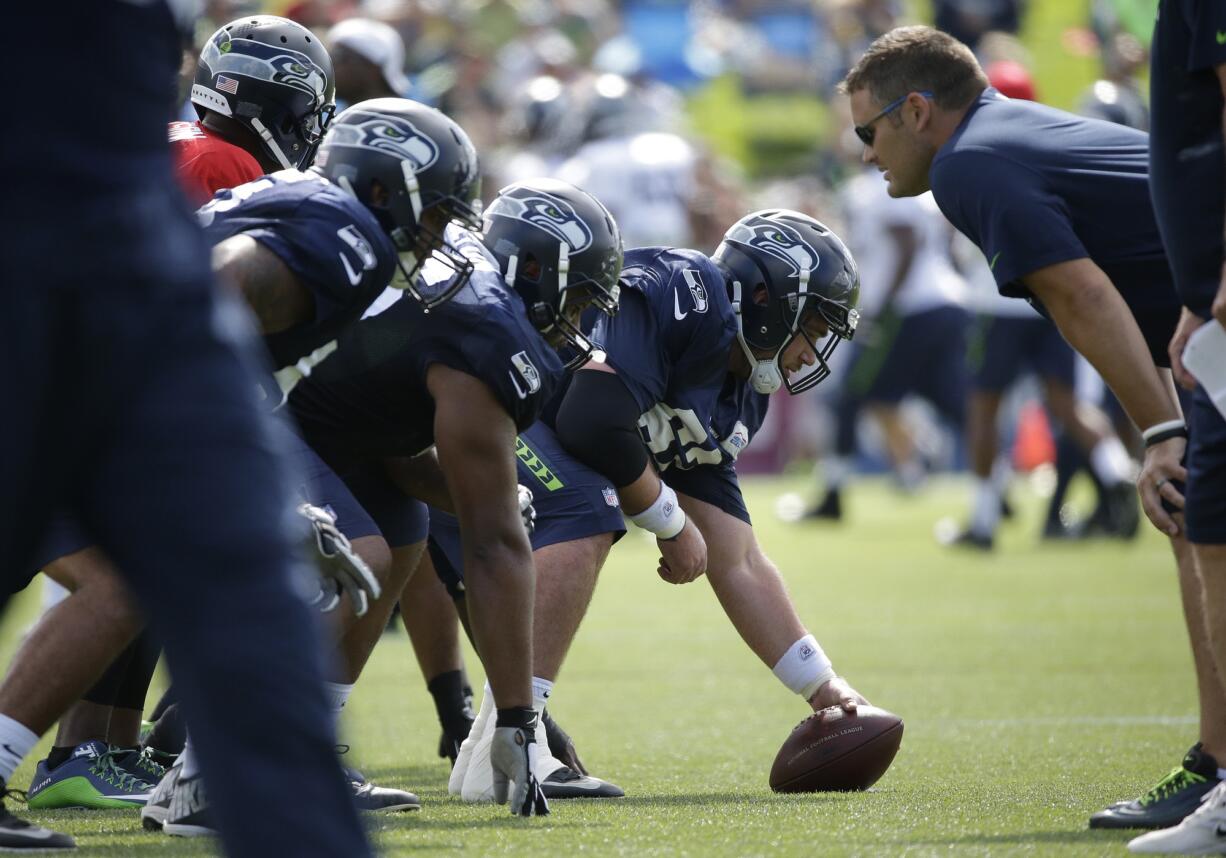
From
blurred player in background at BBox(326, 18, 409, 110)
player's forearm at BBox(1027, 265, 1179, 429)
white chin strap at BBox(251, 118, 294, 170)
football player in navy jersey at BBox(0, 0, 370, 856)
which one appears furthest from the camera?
blurred player in background at BBox(326, 18, 409, 110)

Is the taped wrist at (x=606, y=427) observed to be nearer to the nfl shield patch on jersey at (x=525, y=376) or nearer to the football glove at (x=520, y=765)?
the nfl shield patch on jersey at (x=525, y=376)

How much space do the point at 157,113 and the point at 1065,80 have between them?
50.0 feet

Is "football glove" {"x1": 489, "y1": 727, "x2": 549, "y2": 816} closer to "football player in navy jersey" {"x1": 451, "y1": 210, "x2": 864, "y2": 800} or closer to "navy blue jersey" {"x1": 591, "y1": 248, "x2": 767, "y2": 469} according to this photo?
"football player in navy jersey" {"x1": 451, "y1": 210, "x2": 864, "y2": 800}

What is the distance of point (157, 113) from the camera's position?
85.6 inches

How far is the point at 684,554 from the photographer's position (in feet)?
14.1

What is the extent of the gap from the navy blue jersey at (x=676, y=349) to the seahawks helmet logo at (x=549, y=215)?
491 mm

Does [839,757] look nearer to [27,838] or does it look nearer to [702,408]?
[702,408]

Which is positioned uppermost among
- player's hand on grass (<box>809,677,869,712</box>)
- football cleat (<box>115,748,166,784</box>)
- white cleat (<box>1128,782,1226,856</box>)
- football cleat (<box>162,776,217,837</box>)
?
white cleat (<box>1128,782,1226,856</box>)

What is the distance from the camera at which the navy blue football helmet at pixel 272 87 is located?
446 cm

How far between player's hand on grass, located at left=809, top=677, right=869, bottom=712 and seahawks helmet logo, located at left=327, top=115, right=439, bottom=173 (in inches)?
68.9

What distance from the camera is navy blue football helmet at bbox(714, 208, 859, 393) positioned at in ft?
15.1

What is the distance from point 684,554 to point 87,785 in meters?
1.48

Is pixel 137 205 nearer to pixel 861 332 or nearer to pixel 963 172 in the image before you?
pixel 963 172

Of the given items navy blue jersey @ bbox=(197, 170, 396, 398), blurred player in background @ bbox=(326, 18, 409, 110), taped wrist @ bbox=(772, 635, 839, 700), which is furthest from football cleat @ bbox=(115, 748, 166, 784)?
blurred player in background @ bbox=(326, 18, 409, 110)
